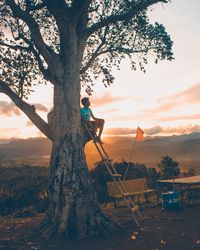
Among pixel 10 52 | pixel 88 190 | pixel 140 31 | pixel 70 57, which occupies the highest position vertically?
pixel 140 31

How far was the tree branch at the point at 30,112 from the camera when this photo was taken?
12.8 meters

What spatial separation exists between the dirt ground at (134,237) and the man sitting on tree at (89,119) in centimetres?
352

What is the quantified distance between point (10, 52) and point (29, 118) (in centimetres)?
447

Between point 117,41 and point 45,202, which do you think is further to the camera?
point 45,202

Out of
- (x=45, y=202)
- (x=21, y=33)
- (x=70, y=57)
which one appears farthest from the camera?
(x=45, y=202)

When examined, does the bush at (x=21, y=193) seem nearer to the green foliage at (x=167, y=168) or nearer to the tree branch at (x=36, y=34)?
the green foliage at (x=167, y=168)

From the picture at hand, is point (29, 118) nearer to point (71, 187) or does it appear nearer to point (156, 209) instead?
point (71, 187)

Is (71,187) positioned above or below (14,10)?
below

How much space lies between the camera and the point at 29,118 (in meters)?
12.9

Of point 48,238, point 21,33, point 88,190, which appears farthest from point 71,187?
point 21,33

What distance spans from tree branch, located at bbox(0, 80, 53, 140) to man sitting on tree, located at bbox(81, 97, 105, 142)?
1.38 metres

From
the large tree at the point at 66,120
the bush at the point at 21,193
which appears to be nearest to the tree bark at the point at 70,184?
the large tree at the point at 66,120

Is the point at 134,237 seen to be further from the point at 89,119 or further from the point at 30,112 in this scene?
the point at 30,112

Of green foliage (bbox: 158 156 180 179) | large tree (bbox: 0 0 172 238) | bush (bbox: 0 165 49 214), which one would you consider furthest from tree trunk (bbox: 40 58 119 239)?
green foliage (bbox: 158 156 180 179)
